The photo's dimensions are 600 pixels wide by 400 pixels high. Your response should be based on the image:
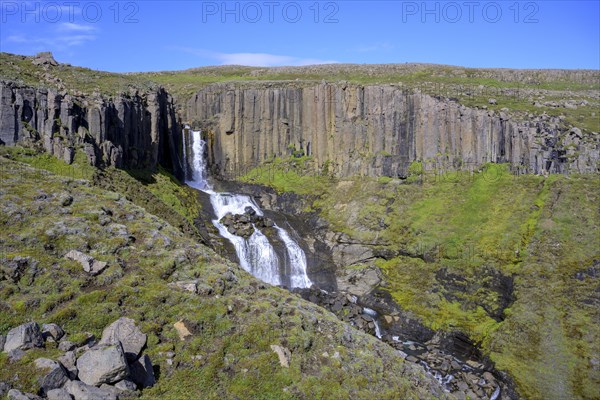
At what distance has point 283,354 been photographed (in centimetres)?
1817

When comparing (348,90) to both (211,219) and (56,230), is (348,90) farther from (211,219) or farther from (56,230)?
(56,230)

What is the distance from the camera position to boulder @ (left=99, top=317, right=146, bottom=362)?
16.2 m

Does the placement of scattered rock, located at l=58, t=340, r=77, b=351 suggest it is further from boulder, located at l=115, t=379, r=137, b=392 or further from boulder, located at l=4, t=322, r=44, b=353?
boulder, located at l=115, t=379, r=137, b=392

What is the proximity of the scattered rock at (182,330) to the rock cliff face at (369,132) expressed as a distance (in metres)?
49.3

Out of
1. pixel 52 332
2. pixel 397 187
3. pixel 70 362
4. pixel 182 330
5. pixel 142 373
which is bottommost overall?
pixel 142 373

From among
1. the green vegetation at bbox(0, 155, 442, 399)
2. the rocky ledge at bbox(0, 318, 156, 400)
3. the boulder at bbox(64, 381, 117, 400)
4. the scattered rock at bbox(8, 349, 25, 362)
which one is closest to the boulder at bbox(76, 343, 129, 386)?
the rocky ledge at bbox(0, 318, 156, 400)

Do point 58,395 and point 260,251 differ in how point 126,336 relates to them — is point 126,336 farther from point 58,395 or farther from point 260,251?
point 260,251

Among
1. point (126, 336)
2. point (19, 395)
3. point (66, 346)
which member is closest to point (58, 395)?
point (19, 395)

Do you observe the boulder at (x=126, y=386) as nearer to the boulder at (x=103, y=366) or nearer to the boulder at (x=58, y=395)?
the boulder at (x=103, y=366)

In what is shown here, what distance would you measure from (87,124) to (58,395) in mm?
39958

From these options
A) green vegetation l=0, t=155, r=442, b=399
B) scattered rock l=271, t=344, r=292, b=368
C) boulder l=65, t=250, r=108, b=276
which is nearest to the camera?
green vegetation l=0, t=155, r=442, b=399

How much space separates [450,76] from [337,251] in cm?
5440

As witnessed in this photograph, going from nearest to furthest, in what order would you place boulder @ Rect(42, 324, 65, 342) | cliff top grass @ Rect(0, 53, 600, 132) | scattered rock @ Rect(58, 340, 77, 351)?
1. scattered rock @ Rect(58, 340, 77, 351)
2. boulder @ Rect(42, 324, 65, 342)
3. cliff top grass @ Rect(0, 53, 600, 132)

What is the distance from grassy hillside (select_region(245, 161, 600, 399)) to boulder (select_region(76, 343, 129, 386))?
29796 mm
